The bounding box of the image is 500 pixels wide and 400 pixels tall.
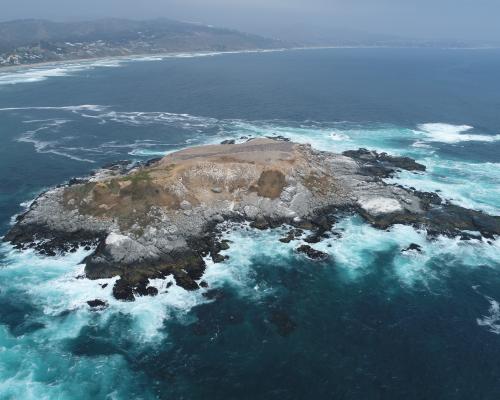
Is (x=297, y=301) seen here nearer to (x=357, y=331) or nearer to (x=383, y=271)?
(x=357, y=331)

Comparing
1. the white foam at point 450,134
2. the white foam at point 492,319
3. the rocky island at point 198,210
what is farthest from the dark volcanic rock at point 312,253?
the white foam at point 450,134

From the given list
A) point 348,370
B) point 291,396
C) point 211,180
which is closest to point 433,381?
point 348,370

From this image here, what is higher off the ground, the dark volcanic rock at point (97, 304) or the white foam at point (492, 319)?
the white foam at point (492, 319)

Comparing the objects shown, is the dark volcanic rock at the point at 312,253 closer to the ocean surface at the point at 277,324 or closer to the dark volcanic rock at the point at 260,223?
the ocean surface at the point at 277,324

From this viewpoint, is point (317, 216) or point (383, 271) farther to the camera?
point (317, 216)

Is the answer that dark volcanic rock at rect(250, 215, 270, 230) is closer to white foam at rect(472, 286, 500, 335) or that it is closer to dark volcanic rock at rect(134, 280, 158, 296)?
dark volcanic rock at rect(134, 280, 158, 296)

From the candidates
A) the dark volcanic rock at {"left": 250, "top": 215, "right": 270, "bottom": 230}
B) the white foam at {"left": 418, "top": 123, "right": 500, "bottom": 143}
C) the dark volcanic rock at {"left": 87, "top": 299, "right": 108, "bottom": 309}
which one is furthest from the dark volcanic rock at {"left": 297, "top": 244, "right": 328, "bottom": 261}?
the white foam at {"left": 418, "top": 123, "right": 500, "bottom": 143}
